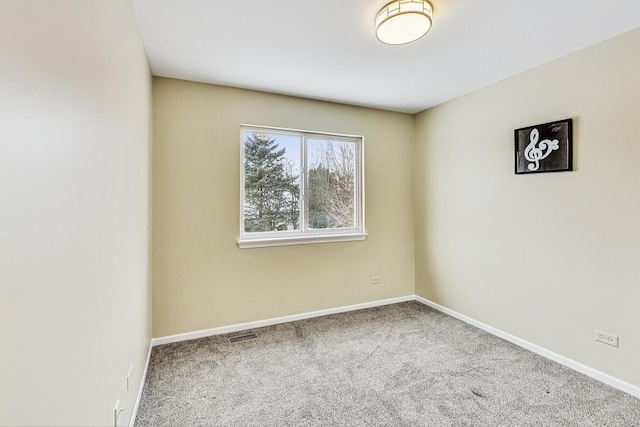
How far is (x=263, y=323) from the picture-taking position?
322cm

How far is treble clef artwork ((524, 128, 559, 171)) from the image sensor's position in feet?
8.29

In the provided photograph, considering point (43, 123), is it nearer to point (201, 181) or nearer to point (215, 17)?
point (215, 17)

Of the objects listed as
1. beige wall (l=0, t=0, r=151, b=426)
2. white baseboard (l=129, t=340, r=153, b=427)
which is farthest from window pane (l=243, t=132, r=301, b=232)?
beige wall (l=0, t=0, r=151, b=426)

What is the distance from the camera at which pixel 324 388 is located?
7.02 ft

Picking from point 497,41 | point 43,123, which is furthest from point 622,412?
point 43,123

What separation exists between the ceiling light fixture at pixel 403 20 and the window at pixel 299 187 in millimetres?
1618

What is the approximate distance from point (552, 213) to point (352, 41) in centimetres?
215

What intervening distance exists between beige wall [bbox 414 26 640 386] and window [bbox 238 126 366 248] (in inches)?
42.9

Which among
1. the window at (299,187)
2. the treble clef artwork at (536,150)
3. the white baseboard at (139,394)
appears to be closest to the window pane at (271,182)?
the window at (299,187)

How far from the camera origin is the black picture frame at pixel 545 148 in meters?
2.40

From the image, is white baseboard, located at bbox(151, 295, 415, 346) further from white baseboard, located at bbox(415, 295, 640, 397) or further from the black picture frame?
the black picture frame

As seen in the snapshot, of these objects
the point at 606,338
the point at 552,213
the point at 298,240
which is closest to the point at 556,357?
the point at 606,338

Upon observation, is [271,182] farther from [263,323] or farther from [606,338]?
[606,338]

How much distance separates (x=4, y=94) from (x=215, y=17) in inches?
67.3
